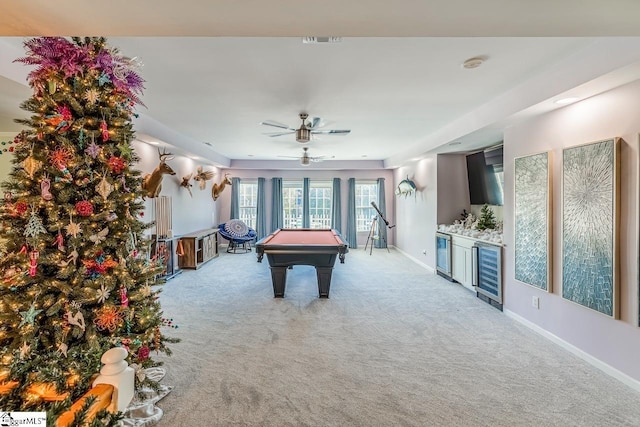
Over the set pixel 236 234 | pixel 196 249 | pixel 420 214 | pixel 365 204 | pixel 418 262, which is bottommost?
pixel 418 262

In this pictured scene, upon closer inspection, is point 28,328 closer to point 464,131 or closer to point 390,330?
point 390,330

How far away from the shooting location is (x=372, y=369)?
8.29ft

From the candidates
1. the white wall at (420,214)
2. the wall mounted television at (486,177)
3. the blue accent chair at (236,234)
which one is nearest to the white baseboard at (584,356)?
the wall mounted television at (486,177)

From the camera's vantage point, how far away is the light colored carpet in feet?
6.52

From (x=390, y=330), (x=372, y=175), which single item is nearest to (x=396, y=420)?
(x=390, y=330)

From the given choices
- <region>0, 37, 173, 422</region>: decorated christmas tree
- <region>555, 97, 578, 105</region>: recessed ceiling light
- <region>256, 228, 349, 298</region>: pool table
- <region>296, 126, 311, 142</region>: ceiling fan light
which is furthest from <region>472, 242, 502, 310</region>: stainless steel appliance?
<region>0, 37, 173, 422</region>: decorated christmas tree

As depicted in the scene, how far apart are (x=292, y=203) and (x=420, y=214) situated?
13.1 ft

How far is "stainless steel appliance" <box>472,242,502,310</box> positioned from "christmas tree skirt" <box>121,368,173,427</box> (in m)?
3.93

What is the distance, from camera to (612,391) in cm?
223

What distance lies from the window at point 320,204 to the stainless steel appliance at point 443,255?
3977mm

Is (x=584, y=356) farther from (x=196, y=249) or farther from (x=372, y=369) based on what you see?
(x=196, y=249)

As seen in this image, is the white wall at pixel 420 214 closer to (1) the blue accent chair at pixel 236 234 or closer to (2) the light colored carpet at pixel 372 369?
(2) the light colored carpet at pixel 372 369

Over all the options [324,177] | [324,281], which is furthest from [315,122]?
[324,177]

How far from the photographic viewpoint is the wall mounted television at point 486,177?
4.71 meters
